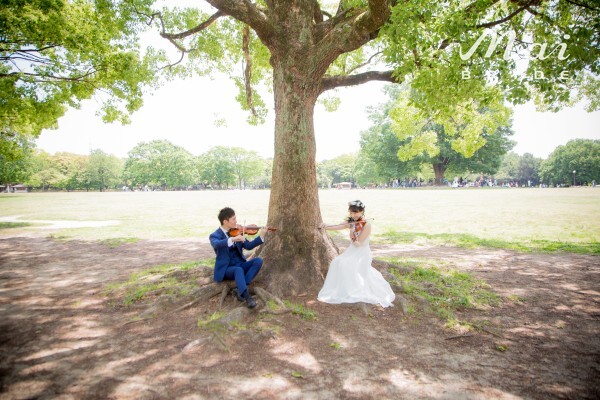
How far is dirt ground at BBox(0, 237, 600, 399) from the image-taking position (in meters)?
3.30

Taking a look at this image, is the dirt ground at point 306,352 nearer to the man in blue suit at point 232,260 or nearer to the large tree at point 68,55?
the man in blue suit at point 232,260

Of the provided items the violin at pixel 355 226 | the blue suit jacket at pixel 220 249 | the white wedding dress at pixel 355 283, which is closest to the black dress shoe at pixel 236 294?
the blue suit jacket at pixel 220 249

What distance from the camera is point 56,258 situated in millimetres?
9781

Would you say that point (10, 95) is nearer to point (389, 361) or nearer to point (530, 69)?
point (389, 361)

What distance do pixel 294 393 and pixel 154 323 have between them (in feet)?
9.19

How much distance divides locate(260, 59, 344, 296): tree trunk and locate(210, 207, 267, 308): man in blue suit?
1.62ft

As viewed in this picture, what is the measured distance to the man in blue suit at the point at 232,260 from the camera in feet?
17.5

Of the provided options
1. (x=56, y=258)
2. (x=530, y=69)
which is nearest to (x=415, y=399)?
(x=530, y=69)

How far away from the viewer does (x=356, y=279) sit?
18.9ft

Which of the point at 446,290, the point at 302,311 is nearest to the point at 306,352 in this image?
the point at 302,311

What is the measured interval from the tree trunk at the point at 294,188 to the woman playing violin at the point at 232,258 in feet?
1.61

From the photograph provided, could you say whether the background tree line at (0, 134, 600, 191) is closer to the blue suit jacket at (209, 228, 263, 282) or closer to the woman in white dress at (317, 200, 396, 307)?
the woman in white dress at (317, 200, 396, 307)

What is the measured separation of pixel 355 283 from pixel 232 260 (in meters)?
2.25

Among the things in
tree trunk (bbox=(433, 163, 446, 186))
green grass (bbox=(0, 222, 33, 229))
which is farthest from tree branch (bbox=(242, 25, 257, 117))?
tree trunk (bbox=(433, 163, 446, 186))
